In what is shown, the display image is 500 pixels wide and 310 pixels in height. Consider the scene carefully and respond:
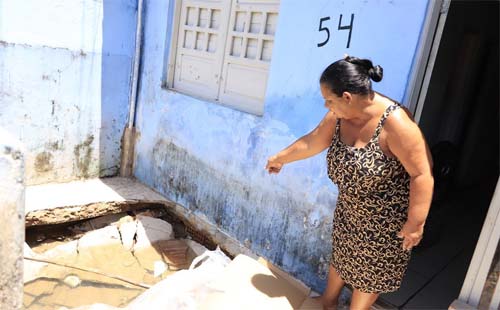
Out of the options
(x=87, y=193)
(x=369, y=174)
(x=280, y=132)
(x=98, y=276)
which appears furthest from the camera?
(x=87, y=193)

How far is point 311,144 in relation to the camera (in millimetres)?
2439

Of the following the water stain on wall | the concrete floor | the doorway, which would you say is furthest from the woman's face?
the concrete floor

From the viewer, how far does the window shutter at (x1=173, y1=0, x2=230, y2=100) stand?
416 centimetres

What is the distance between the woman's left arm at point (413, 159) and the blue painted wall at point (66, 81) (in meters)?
3.82

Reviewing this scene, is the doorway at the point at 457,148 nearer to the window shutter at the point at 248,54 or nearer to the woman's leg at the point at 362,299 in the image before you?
the woman's leg at the point at 362,299

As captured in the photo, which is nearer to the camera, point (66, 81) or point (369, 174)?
A: point (369, 174)

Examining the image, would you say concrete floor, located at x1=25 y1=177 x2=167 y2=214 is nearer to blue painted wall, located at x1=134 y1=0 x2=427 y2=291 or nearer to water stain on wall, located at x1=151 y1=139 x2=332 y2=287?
water stain on wall, located at x1=151 y1=139 x2=332 y2=287

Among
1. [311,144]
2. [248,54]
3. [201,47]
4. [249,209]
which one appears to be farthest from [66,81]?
[311,144]

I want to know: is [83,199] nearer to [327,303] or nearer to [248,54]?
[248,54]

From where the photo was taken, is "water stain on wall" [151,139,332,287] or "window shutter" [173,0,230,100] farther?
"window shutter" [173,0,230,100]

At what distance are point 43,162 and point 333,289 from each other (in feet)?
12.1

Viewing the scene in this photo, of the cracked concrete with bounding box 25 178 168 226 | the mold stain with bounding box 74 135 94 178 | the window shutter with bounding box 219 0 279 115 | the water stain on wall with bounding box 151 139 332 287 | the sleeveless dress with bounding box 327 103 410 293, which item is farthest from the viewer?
the mold stain with bounding box 74 135 94 178

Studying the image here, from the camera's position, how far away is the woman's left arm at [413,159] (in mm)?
1937

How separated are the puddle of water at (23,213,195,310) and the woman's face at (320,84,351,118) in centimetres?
259
